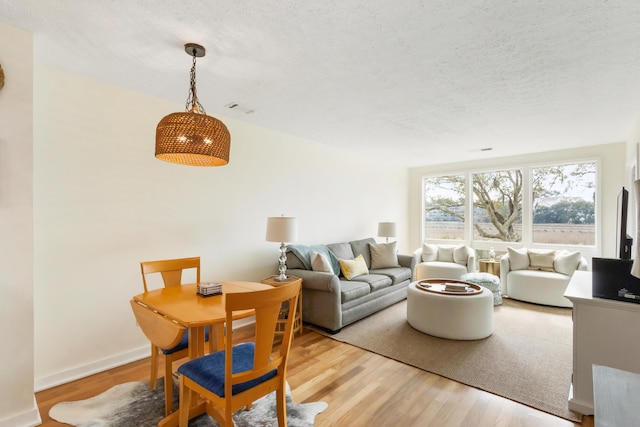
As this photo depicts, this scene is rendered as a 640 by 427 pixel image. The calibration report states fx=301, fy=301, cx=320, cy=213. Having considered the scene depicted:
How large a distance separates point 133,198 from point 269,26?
75.6 inches

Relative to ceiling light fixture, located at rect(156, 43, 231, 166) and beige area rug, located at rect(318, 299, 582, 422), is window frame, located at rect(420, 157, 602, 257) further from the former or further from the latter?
ceiling light fixture, located at rect(156, 43, 231, 166)

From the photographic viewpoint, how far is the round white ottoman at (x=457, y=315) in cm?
309

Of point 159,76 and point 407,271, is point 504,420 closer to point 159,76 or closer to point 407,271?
point 407,271

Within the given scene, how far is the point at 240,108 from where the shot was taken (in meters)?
3.13

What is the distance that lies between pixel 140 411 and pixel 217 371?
87 cm

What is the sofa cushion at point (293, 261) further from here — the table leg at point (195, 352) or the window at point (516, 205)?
the window at point (516, 205)

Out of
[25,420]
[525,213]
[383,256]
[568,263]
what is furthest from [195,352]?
[525,213]

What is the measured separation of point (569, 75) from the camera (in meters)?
2.33

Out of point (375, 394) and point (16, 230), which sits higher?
point (16, 230)

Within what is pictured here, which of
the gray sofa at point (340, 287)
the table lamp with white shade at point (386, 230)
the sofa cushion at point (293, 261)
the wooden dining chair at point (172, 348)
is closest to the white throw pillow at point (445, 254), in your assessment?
the table lamp with white shade at point (386, 230)

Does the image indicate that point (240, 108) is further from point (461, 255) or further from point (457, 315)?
point (461, 255)

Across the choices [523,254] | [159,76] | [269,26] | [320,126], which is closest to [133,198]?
[159,76]

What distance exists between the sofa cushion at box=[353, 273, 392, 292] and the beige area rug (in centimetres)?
36

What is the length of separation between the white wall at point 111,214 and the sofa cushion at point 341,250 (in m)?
1.02
